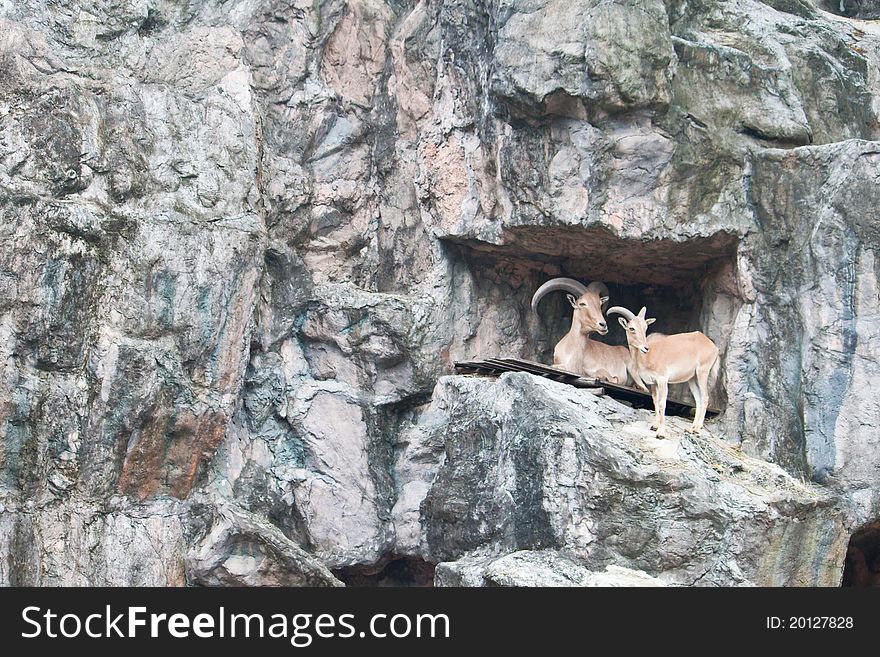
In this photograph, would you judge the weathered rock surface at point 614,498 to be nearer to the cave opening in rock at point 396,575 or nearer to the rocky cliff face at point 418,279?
the rocky cliff face at point 418,279

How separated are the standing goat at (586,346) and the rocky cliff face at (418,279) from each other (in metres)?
0.54

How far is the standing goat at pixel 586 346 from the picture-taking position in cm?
1681

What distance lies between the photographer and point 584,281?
18.1m

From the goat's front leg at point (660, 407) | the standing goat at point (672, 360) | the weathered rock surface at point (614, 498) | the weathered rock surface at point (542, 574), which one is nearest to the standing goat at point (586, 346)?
the standing goat at point (672, 360)

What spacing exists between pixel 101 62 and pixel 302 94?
2.37m

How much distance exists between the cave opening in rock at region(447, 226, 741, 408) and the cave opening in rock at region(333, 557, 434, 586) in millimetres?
2483

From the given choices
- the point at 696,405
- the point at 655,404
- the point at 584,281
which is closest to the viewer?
the point at 655,404

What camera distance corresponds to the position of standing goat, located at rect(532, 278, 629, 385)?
16812 millimetres

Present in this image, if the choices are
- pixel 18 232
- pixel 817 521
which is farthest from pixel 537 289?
pixel 18 232

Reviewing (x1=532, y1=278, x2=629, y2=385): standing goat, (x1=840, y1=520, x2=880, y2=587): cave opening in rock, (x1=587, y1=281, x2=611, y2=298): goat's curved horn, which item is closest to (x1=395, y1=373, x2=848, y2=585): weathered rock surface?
(x1=532, y1=278, x2=629, y2=385): standing goat

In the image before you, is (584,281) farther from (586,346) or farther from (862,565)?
(862,565)

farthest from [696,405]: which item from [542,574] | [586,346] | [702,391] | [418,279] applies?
[418,279]

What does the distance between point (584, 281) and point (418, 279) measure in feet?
6.81

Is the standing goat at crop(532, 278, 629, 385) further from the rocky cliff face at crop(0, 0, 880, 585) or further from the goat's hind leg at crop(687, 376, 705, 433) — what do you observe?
the goat's hind leg at crop(687, 376, 705, 433)
